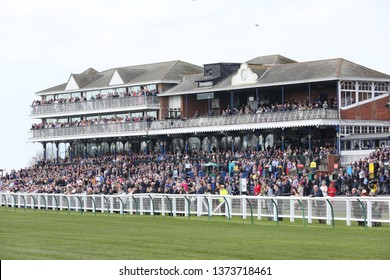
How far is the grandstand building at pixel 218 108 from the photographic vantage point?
2611 inches

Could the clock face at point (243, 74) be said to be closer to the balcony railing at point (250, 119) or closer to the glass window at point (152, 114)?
the balcony railing at point (250, 119)

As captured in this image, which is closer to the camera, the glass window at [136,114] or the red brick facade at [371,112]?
the red brick facade at [371,112]

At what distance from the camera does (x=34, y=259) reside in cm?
2188

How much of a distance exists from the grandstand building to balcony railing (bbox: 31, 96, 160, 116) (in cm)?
8

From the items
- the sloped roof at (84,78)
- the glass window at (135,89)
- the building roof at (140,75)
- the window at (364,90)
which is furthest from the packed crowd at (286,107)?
the sloped roof at (84,78)

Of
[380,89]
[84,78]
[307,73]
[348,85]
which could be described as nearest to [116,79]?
[84,78]

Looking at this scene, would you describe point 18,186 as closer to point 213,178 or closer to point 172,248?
point 213,178

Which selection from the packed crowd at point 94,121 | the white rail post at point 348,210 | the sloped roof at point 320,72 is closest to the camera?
the white rail post at point 348,210

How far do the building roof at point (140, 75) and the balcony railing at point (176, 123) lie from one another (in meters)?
3.94

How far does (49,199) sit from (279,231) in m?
26.6

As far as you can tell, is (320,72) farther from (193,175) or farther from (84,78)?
(84,78)

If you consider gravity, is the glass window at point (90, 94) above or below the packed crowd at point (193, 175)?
above

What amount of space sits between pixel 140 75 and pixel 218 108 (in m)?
13.1

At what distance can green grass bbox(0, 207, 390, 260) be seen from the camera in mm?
23094
